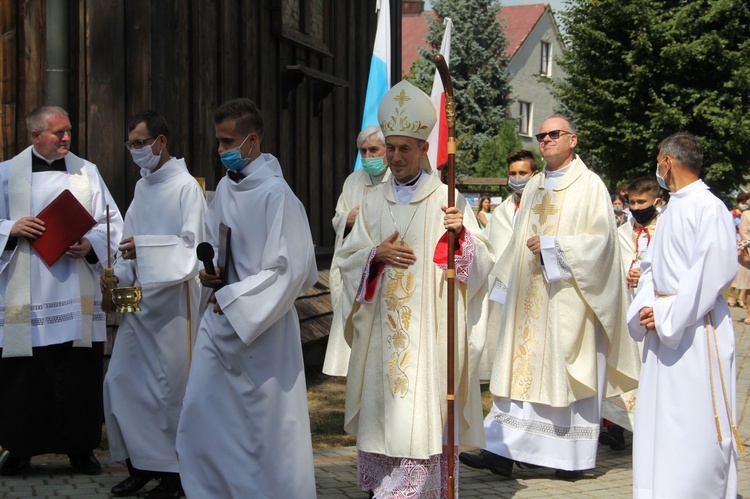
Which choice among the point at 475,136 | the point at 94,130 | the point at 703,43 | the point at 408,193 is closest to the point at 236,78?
the point at 94,130

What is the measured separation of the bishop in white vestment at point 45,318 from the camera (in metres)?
6.50

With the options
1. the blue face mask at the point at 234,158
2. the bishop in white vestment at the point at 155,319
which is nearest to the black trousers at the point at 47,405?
the bishop in white vestment at the point at 155,319

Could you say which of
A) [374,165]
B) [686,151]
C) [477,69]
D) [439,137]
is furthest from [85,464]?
[477,69]

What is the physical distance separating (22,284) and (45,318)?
25 cm

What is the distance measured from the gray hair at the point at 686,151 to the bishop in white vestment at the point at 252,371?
1943 mm

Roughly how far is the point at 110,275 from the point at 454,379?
6.77 feet

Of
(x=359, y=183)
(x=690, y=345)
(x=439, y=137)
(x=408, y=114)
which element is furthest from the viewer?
(x=439, y=137)

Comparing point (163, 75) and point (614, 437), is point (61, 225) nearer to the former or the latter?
point (163, 75)

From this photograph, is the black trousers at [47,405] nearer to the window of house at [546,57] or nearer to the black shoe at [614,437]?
the black shoe at [614,437]

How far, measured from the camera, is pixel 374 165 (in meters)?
7.98

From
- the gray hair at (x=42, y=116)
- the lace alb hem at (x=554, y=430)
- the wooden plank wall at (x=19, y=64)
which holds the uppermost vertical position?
the wooden plank wall at (x=19, y=64)

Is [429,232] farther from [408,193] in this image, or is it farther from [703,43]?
[703,43]

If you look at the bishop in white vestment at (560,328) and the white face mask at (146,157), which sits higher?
the white face mask at (146,157)

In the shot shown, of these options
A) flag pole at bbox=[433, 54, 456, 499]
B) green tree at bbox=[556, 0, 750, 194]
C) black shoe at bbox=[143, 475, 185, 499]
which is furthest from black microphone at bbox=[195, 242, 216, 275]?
green tree at bbox=[556, 0, 750, 194]
